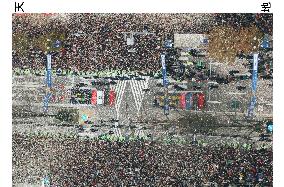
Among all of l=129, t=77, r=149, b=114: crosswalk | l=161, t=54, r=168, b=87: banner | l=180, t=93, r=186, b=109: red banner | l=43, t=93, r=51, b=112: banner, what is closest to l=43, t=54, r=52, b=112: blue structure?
l=43, t=93, r=51, b=112: banner

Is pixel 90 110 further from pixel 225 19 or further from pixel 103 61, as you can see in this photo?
pixel 225 19

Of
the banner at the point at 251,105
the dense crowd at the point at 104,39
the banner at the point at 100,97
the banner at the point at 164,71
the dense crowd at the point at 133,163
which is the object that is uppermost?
the dense crowd at the point at 104,39

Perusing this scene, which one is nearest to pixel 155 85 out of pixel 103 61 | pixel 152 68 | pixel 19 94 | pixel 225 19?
pixel 152 68

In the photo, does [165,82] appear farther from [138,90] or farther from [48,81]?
[48,81]

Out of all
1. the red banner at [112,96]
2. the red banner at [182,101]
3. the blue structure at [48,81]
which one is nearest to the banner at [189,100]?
the red banner at [182,101]

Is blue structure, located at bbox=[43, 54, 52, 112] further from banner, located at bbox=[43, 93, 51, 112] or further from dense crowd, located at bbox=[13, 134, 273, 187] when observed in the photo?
dense crowd, located at bbox=[13, 134, 273, 187]

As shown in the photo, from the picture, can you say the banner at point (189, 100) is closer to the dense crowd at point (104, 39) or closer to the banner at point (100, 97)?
the dense crowd at point (104, 39)

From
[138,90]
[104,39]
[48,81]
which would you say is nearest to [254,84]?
[138,90]

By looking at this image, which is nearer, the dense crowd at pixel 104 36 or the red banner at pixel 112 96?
the dense crowd at pixel 104 36
